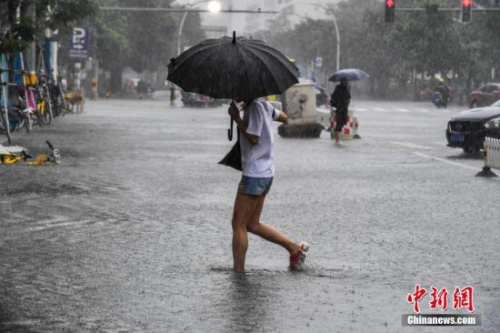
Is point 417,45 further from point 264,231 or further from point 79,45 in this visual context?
point 264,231

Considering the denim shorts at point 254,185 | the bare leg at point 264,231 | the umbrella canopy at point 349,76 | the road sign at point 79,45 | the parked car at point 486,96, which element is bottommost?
the parked car at point 486,96

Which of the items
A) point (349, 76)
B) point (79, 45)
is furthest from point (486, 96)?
point (349, 76)

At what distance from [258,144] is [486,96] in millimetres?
52484

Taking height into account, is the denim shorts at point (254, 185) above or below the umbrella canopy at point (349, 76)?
below

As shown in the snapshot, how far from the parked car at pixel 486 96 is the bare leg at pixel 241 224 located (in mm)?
51812


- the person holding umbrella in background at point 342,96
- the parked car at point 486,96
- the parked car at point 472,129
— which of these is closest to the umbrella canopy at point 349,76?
the person holding umbrella in background at point 342,96

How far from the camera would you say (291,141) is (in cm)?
2775

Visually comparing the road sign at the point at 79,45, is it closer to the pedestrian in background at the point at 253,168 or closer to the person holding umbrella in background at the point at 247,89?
the person holding umbrella in background at the point at 247,89

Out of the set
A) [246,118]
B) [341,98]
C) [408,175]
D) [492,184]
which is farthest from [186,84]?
[341,98]

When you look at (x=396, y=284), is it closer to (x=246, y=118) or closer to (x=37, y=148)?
(x=246, y=118)

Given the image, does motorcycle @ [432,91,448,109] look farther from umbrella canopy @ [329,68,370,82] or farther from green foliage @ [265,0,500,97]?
umbrella canopy @ [329,68,370,82]

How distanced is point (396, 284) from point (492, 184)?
8543 millimetres
